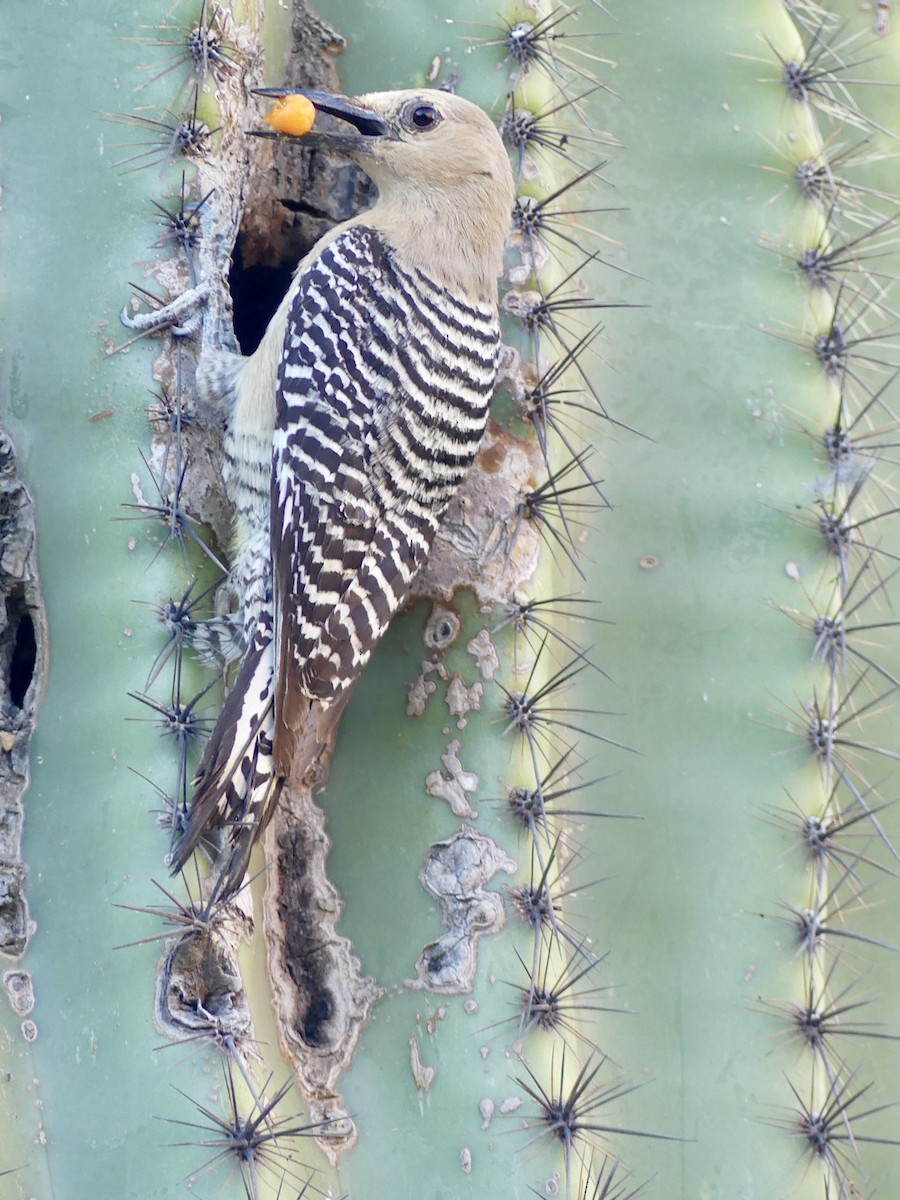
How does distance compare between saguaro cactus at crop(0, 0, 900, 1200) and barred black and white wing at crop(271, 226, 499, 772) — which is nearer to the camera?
saguaro cactus at crop(0, 0, 900, 1200)

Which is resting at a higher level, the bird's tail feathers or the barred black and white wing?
the barred black and white wing

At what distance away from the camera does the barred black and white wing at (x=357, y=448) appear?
2.86 metres

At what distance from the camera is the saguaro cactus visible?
2.60 m

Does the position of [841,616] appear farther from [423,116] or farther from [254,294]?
[254,294]

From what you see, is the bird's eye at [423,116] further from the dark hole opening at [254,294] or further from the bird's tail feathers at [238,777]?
the bird's tail feathers at [238,777]

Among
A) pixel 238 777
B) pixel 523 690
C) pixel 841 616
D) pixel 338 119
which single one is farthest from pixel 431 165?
pixel 238 777

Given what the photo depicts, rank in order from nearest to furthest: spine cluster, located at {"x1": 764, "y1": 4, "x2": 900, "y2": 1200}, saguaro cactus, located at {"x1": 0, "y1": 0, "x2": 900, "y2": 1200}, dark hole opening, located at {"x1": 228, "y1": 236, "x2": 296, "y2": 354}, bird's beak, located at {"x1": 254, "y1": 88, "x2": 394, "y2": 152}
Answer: saguaro cactus, located at {"x1": 0, "y1": 0, "x2": 900, "y2": 1200}
spine cluster, located at {"x1": 764, "y1": 4, "x2": 900, "y2": 1200}
bird's beak, located at {"x1": 254, "y1": 88, "x2": 394, "y2": 152}
dark hole opening, located at {"x1": 228, "y1": 236, "x2": 296, "y2": 354}

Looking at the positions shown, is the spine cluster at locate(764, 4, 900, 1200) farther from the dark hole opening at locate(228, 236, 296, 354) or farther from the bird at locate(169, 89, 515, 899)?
the dark hole opening at locate(228, 236, 296, 354)

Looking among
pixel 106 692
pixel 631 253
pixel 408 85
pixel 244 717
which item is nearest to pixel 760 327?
pixel 631 253

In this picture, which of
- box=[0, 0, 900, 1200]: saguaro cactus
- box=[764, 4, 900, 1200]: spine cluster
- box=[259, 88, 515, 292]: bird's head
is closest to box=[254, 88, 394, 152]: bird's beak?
box=[259, 88, 515, 292]: bird's head

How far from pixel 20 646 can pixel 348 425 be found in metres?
0.84

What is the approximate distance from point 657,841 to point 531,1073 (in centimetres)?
53

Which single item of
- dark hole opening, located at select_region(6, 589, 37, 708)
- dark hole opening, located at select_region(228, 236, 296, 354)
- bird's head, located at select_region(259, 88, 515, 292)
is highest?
bird's head, located at select_region(259, 88, 515, 292)

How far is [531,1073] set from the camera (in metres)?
2.60
